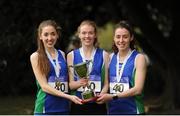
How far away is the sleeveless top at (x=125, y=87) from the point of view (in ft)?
15.7

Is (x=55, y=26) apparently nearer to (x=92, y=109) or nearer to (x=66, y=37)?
(x=92, y=109)

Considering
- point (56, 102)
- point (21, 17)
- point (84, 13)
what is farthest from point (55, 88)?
point (84, 13)

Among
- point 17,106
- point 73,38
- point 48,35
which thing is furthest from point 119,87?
point 17,106

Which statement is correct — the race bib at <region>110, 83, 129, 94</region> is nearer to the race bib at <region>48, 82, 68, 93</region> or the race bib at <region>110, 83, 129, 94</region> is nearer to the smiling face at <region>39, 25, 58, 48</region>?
the race bib at <region>48, 82, 68, 93</region>

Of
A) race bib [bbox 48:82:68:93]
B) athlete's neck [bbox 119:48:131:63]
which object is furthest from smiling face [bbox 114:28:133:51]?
race bib [bbox 48:82:68:93]

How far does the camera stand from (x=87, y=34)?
4836 millimetres

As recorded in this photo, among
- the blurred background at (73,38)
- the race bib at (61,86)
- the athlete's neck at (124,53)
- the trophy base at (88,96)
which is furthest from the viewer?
the blurred background at (73,38)

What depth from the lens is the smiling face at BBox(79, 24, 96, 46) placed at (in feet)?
15.9

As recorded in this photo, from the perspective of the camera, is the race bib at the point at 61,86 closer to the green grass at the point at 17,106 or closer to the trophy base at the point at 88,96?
the trophy base at the point at 88,96

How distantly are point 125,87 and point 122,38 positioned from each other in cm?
47

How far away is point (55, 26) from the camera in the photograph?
4875 mm

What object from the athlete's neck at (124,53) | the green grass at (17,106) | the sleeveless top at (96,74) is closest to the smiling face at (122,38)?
the athlete's neck at (124,53)

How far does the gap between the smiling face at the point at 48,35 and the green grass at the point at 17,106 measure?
5115mm

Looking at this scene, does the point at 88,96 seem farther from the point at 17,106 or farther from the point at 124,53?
the point at 17,106
